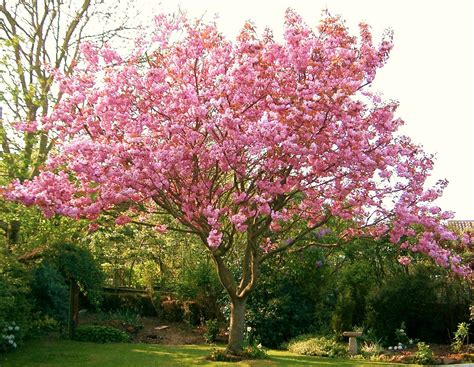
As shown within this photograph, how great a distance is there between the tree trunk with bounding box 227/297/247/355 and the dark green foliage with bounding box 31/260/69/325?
4.83 m

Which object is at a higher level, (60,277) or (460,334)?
(60,277)

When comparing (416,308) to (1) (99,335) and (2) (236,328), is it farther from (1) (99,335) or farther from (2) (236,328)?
(1) (99,335)

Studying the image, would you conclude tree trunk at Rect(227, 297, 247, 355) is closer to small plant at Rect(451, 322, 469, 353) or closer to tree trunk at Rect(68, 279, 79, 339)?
tree trunk at Rect(68, 279, 79, 339)

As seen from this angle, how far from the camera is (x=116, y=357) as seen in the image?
12422mm

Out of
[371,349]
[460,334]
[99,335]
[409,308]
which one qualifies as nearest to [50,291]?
[99,335]

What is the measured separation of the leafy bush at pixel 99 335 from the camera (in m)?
15.1

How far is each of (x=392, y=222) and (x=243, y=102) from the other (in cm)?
406

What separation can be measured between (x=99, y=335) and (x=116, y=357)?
300 cm

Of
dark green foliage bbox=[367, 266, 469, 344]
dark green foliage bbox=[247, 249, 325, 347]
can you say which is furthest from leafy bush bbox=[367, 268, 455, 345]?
dark green foliage bbox=[247, 249, 325, 347]

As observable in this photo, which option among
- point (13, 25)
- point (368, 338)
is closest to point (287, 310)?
point (368, 338)

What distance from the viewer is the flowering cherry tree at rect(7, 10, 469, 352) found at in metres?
10.3

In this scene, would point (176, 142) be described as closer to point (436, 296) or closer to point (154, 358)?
point (154, 358)

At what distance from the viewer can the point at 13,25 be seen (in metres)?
18.6

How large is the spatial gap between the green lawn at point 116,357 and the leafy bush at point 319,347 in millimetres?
530
